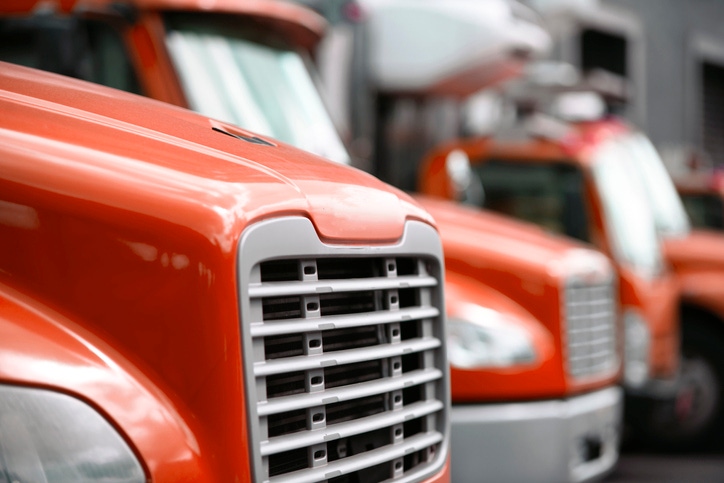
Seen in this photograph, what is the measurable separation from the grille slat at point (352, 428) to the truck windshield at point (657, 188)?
19.3ft

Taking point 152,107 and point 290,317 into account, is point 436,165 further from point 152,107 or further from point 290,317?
point 290,317

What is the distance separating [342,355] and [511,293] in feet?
9.04

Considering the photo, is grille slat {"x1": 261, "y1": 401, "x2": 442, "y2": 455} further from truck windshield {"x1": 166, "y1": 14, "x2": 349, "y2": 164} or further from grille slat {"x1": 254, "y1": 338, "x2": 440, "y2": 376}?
truck windshield {"x1": 166, "y1": 14, "x2": 349, "y2": 164}

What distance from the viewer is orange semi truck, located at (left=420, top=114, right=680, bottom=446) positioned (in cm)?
753

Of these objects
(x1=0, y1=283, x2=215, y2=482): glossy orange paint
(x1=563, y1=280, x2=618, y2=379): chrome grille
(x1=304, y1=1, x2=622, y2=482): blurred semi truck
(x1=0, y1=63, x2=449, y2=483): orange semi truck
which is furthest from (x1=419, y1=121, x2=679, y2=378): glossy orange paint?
(x1=0, y1=283, x2=215, y2=482): glossy orange paint

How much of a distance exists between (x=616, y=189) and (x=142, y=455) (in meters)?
6.17

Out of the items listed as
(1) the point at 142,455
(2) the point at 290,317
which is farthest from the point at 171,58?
(1) the point at 142,455

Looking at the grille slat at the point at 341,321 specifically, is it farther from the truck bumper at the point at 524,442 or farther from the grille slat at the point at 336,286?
the truck bumper at the point at 524,442

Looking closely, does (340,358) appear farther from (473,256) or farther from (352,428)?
(473,256)

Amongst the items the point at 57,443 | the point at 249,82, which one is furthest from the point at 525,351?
the point at 57,443

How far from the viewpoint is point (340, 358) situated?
262 centimetres

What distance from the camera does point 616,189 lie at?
7820mm

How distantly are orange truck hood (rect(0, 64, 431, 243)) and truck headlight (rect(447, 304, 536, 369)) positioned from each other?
186cm

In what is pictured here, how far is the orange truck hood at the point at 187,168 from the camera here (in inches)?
90.5
